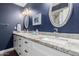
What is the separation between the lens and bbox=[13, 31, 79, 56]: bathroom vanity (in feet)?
3.04

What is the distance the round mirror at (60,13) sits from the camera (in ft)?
4.42

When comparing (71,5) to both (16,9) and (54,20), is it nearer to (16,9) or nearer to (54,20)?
(54,20)

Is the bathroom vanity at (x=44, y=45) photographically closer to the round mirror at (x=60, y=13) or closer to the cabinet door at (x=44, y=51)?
the cabinet door at (x=44, y=51)

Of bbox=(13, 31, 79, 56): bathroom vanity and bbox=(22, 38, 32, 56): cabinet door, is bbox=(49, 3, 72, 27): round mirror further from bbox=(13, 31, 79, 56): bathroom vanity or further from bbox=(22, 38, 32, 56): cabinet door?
bbox=(22, 38, 32, 56): cabinet door

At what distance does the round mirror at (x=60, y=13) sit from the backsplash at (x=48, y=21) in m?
0.05

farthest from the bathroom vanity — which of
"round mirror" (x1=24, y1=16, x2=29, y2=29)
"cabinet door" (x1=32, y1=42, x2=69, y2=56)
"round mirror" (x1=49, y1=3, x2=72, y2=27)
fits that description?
"round mirror" (x1=49, y1=3, x2=72, y2=27)

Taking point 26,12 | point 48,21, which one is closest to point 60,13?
point 48,21

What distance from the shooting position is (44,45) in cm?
109

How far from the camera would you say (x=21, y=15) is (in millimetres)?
1440

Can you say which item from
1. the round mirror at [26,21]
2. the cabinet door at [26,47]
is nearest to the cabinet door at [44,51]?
the cabinet door at [26,47]

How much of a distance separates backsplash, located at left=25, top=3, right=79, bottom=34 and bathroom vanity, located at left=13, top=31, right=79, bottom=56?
0.14m

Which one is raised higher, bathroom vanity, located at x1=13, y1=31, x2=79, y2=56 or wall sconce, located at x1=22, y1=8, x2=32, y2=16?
wall sconce, located at x1=22, y1=8, x2=32, y2=16

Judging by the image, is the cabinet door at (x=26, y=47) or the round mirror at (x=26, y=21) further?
the round mirror at (x=26, y=21)

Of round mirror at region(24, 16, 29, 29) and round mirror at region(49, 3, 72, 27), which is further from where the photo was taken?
round mirror at region(24, 16, 29, 29)
